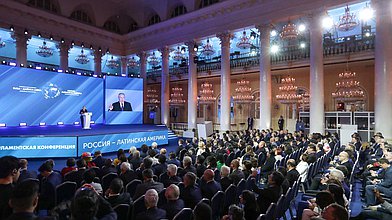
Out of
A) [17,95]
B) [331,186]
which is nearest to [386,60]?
[331,186]

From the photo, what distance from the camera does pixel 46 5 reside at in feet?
62.1

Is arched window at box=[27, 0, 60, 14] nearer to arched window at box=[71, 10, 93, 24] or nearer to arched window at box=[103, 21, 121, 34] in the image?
arched window at box=[71, 10, 93, 24]

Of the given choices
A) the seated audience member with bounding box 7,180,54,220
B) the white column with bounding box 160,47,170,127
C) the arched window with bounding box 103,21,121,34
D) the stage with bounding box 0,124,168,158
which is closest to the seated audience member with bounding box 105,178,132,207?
the seated audience member with bounding box 7,180,54,220

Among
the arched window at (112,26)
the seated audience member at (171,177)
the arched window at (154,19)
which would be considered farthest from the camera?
the arched window at (112,26)

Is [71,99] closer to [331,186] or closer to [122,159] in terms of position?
[122,159]

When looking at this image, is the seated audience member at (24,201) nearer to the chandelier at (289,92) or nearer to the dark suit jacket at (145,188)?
the dark suit jacket at (145,188)

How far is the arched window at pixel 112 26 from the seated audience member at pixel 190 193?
21853mm

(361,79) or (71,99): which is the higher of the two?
(361,79)

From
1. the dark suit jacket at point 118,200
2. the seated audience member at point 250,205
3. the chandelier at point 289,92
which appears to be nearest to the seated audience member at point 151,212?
the dark suit jacket at point 118,200

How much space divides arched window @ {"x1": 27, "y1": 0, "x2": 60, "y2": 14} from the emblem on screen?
23.3 feet

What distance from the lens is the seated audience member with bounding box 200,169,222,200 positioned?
4.23 metres

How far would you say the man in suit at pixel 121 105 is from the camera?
57.7 ft

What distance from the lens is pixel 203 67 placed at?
2283 cm

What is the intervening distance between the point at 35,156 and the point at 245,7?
13.3 meters
